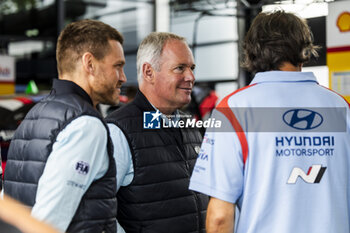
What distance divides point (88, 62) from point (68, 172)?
485 millimetres

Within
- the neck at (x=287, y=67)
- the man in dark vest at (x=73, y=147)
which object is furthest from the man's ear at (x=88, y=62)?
the neck at (x=287, y=67)

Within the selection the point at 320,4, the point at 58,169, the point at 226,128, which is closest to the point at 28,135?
the point at 58,169

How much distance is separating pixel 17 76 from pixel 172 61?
9.50 m

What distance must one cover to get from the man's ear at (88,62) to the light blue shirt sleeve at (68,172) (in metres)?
0.30

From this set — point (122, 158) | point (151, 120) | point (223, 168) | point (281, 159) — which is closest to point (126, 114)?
point (151, 120)

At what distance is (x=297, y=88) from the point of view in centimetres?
165

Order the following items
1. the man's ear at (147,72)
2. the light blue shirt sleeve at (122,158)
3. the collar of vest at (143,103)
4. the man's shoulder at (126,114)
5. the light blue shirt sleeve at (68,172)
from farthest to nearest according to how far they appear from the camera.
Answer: the man's ear at (147,72) < the collar of vest at (143,103) < the man's shoulder at (126,114) < the light blue shirt sleeve at (122,158) < the light blue shirt sleeve at (68,172)

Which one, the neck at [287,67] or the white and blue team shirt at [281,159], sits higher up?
the neck at [287,67]

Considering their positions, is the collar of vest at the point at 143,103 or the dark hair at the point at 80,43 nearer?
the dark hair at the point at 80,43

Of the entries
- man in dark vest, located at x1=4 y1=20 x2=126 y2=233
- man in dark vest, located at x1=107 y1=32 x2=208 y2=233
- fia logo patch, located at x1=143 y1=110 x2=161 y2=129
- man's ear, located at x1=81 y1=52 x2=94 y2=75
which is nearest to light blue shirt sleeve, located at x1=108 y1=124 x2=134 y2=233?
man in dark vest, located at x1=107 y1=32 x2=208 y2=233

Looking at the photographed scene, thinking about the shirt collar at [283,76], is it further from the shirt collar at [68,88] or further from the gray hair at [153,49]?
the gray hair at [153,49]

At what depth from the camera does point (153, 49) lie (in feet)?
8.08

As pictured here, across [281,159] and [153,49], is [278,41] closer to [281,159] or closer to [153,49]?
[281,159]

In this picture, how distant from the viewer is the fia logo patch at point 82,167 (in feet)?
5.29
